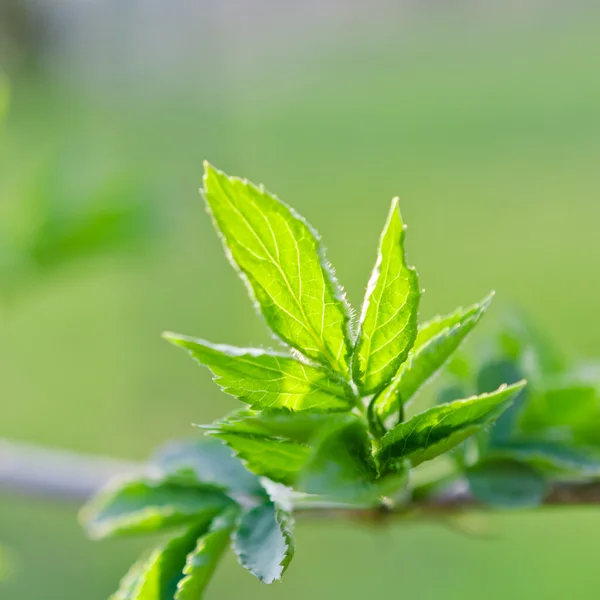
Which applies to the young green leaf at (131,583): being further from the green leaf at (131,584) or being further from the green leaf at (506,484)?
the green leaf at (506,484)

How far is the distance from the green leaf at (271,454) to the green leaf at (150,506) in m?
0.08

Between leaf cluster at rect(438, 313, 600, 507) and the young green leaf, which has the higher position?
the young green leaf

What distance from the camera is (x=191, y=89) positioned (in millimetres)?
5445

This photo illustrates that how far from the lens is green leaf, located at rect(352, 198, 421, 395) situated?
237 millimetres

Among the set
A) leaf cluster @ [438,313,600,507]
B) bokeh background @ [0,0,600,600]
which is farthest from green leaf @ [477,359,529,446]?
bokeh background @ [0,0,600,600]

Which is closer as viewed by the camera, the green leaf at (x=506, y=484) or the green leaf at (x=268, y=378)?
the green leaf at (x=268, y=378)

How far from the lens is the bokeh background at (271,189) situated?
1.18 metres

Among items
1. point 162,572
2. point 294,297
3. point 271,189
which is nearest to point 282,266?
point 294,297

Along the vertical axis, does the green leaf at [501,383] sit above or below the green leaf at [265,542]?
below

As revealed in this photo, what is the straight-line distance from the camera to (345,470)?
0.24 metres

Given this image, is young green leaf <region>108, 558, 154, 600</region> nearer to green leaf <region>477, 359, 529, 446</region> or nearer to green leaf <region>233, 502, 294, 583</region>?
green leaf <region>233, 502, 294, 583</region>

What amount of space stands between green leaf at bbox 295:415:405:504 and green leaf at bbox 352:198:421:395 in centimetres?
2

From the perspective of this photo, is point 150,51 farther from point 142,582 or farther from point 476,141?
point 142,582

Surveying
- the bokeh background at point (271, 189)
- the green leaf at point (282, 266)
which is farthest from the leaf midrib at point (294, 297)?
the bokeh background at point (271, 189)
